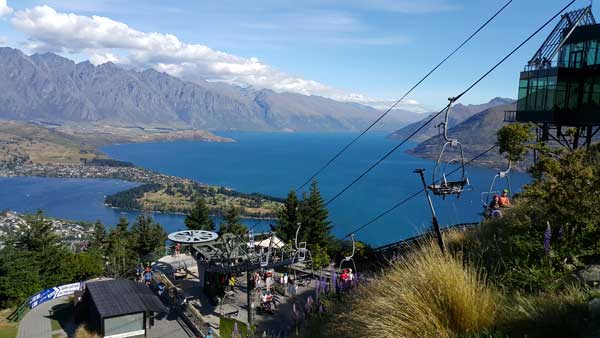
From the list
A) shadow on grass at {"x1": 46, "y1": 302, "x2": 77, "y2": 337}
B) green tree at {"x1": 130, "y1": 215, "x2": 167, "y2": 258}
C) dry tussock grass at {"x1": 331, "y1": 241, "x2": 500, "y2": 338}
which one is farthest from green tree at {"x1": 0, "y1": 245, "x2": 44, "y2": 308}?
dry tussock grass at {"x1": 331, "y1": 241, "x2": 500, "y2": 338}

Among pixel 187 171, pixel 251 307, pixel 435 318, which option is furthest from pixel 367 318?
pixel 187 171

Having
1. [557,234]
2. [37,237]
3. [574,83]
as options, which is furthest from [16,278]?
[574,83]

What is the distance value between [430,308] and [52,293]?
717 inches

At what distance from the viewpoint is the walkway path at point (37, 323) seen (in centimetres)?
1402

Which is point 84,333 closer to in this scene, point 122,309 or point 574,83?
point 122,309

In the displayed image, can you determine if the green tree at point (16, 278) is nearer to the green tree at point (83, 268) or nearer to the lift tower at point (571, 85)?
the green tree at point (83, 268)

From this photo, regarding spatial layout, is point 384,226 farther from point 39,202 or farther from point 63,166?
point 63,166

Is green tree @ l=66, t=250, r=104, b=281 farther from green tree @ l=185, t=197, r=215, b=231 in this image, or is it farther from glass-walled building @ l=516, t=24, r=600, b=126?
glass-walled building @ l=516, t=24, r=600, b=126

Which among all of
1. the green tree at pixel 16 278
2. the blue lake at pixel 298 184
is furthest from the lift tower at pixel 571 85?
the blue lake at pixel 298 184

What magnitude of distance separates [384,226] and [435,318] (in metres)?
75.2

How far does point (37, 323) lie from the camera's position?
14.9 meters

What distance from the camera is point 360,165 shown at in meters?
159

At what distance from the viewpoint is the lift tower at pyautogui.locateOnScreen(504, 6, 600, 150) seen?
1254cm

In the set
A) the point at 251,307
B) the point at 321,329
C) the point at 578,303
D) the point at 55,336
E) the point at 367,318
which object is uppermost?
the point at 578,303
